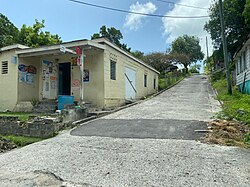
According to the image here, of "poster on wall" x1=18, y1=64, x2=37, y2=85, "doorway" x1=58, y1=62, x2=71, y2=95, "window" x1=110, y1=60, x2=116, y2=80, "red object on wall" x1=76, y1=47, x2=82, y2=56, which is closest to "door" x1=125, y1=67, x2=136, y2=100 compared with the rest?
"window" x1=110, y1=60, x2=116, y2=80

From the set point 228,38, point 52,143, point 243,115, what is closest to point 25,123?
point 52,143

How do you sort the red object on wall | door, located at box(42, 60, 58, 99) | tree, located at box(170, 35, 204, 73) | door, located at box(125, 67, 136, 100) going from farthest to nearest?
tree, located at box(170, 35, 204, 73) < door, located at box(125, 67, 136, 100) < door, located at box(42, 60, 58, 99) < the red object on wall

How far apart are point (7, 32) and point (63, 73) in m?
19.4

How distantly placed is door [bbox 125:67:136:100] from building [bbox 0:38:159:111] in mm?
838

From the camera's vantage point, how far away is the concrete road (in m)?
3.56

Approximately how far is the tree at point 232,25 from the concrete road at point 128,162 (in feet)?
78.0

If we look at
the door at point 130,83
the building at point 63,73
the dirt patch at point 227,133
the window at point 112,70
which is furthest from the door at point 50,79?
the dirt patch at point 227,133

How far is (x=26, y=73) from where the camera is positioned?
1249 cm

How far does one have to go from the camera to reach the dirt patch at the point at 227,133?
219 inches

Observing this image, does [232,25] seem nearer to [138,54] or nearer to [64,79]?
[138,54]

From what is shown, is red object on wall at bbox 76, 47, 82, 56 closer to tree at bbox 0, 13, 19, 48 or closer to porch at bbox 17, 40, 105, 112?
porch at bbox 17, 40, 105, 112

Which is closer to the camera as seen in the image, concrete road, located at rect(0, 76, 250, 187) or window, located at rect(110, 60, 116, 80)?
concrete road, located at rect(0, 76, 250, 187)

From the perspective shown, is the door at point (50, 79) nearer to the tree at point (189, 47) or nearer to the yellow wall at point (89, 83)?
the yellow wall at point (89, 83)

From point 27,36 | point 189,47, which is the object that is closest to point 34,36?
point 27,36
